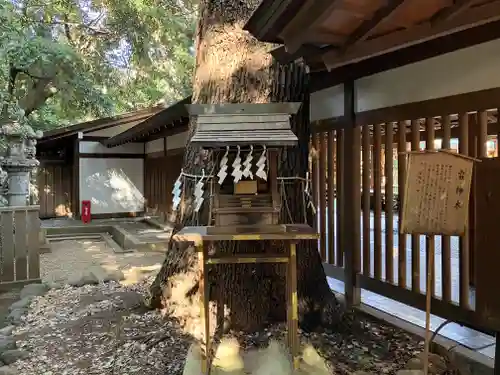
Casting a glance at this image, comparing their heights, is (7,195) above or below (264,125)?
below

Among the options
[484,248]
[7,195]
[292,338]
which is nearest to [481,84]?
[484,248]

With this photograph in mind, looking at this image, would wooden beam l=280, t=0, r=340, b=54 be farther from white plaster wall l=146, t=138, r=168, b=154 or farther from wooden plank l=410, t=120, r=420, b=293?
white plaster wall l=146, t=138, r=168, b=154

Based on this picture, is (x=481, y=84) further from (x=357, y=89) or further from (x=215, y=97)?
(x=215, y=97)

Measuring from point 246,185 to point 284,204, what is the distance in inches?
32.8

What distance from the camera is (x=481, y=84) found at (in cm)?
305

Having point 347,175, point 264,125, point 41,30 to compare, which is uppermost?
point 41,30

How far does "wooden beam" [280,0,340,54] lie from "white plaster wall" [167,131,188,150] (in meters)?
7.34

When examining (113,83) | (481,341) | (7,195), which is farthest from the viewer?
(113,83)

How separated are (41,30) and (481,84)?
480 inches

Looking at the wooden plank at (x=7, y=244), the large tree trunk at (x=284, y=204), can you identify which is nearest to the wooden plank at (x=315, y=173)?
the large tree trunk at (x=284, y=204)

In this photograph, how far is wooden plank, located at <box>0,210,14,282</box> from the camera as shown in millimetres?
5879

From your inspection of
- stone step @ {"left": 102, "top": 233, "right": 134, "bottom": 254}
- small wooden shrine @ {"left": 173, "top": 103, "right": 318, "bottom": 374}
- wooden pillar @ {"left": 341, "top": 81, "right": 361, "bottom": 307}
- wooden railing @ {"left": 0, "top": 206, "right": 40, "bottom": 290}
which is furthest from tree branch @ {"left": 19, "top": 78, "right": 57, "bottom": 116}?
small wooden shrine @ {"left": 173, "top": 103, "right": 318, "bottom": 374}

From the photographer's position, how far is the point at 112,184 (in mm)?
13906

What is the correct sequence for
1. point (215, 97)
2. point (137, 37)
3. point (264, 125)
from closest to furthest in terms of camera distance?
point (264, 125) → point (215, 97) → point (137, 37)
